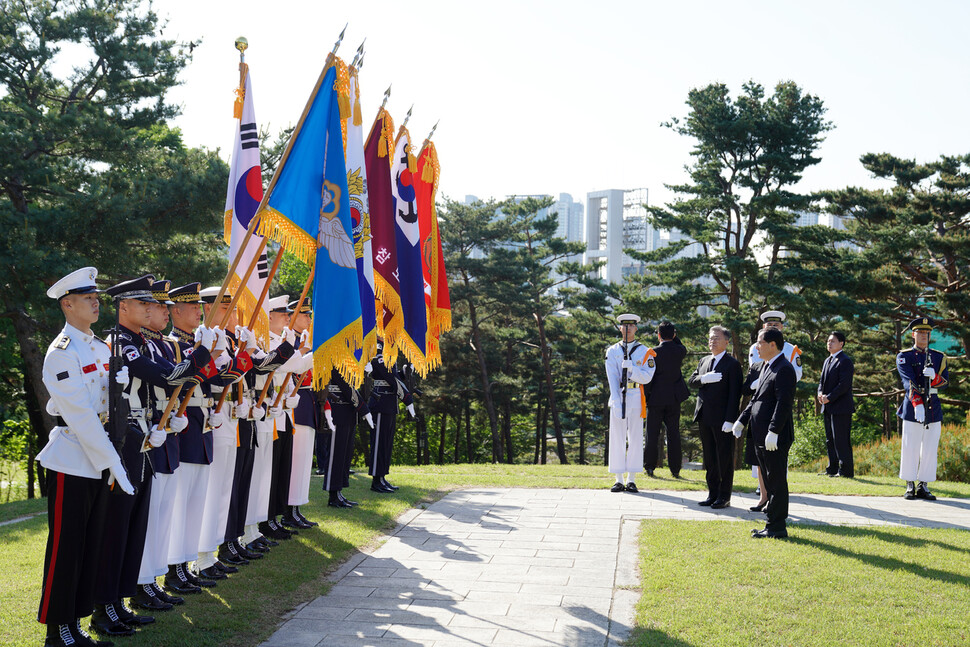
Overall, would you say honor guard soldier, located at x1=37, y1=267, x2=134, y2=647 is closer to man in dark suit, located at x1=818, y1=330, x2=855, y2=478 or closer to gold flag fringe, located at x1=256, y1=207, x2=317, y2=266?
gold flag fringe, located at x1=256, y1=207, x2=317, y2=266

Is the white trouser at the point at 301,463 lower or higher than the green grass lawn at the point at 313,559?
higher

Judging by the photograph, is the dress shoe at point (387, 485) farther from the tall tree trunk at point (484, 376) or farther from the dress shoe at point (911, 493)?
the tall tree trunk at point (484, 376)

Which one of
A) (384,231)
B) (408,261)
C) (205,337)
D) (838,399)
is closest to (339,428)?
(408,261)

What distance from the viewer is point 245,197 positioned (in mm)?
6812

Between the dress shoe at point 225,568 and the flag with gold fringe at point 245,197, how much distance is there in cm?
194

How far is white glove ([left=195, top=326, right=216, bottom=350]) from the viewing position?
17.0ft

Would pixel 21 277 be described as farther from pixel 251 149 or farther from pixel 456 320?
pixel 456 320

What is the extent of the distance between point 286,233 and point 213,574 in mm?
2716

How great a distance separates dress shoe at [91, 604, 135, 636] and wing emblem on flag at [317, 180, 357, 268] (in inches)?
116

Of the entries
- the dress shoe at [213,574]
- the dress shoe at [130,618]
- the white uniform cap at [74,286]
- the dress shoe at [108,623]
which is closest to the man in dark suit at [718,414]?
the dress shoe at [213,574]

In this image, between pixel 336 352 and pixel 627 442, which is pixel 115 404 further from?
pixel 627 442

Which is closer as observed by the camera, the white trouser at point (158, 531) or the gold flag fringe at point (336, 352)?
→ the white trouser at point (158, 531)

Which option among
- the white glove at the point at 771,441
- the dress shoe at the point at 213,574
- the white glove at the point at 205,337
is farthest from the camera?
Result: the white glove at the point at 771,441

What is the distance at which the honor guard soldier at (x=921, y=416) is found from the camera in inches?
407
